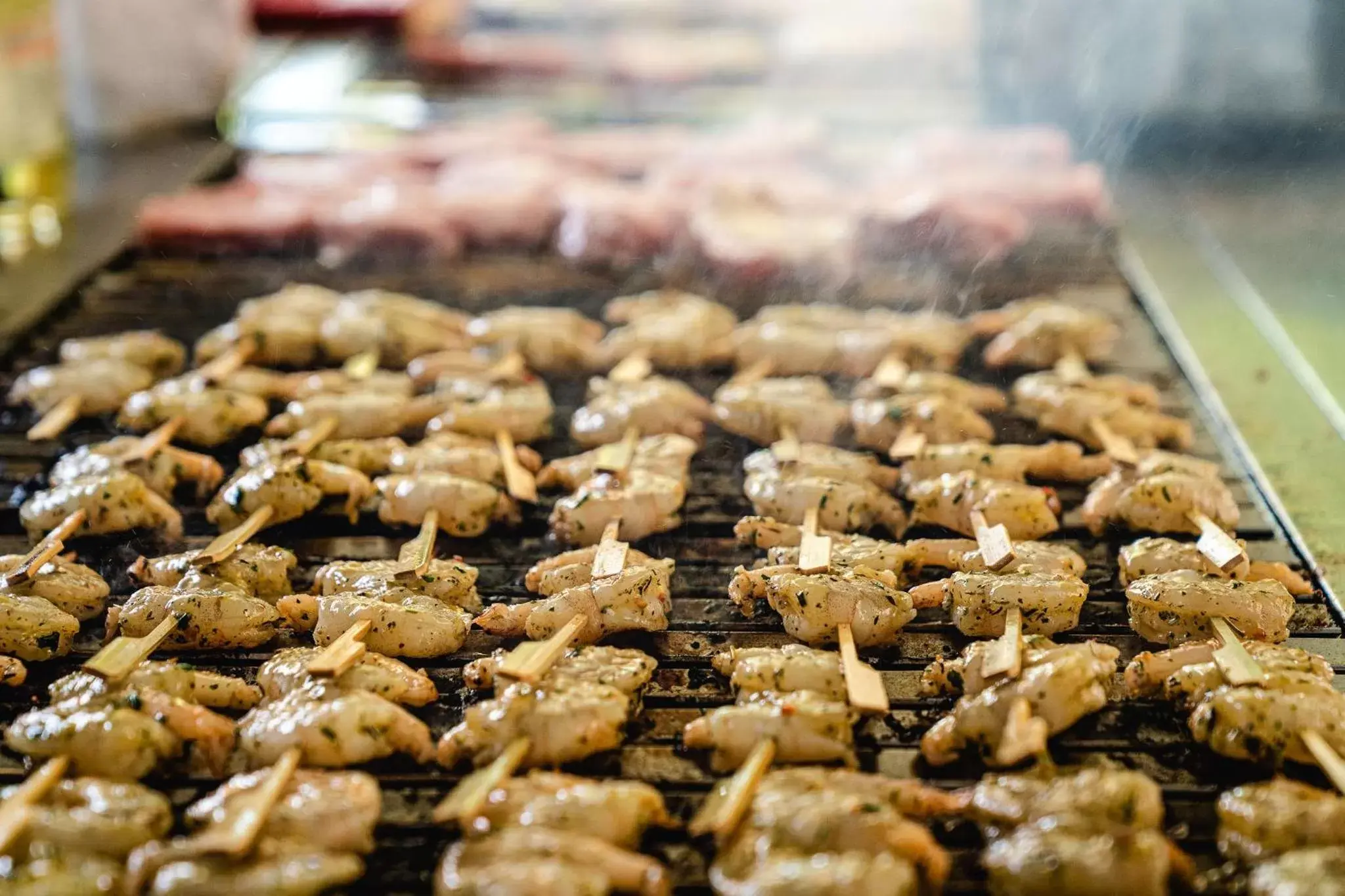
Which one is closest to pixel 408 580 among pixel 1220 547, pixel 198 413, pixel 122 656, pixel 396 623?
pixel 396 623

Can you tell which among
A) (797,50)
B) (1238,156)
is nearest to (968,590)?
(1238,156)

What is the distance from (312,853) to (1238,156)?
6350 mm

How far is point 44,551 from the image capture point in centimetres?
366

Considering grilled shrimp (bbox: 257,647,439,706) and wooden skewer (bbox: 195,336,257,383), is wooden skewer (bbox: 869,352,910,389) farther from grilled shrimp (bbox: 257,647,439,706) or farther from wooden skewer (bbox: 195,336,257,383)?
wooden skewer (bbox: 195,336,257,383)

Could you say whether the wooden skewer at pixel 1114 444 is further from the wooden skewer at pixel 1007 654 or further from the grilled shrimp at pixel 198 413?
the grilled shrimp at pixel 198 413

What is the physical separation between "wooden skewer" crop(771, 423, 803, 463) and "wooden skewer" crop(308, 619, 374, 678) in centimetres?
153

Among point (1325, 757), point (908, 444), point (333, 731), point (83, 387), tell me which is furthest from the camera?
point (83, 387)

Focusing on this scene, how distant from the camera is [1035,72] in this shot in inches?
325

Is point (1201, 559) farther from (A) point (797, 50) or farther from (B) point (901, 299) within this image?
(A) point (797, 50)

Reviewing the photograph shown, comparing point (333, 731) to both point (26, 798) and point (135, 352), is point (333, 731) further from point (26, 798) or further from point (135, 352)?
point (135, 352)

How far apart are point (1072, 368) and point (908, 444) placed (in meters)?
1.03

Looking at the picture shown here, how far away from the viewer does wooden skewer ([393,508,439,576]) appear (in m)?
3.64

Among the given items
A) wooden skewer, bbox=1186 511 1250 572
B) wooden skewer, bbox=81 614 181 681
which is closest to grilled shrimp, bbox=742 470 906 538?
wooden skewer, bbox=1186 511 1250 572

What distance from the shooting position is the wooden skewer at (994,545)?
362cm
